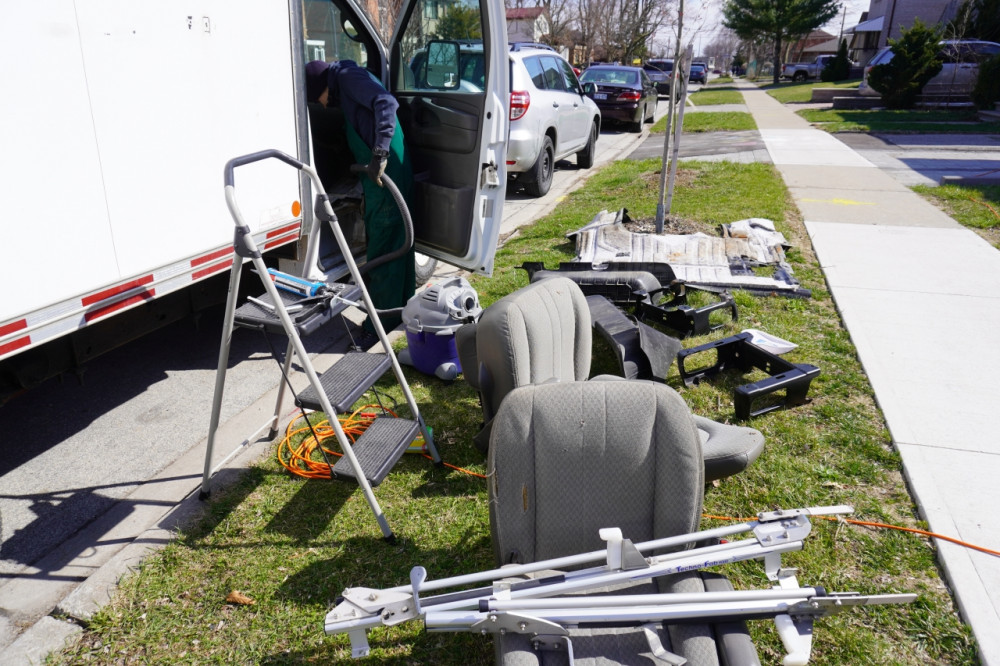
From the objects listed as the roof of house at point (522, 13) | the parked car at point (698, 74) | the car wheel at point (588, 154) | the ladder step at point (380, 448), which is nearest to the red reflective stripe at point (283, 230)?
the ladder step at point (380, 448)

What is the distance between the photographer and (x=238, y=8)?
12.8ft

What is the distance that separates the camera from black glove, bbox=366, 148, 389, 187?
4.68 metres

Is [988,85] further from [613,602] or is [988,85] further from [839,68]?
[613,602]

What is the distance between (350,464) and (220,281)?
2.19 metres

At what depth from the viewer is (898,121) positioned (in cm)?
1902

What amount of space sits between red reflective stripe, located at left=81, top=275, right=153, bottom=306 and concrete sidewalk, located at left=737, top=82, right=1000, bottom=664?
4010mm

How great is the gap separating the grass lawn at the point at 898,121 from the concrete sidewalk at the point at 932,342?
8.55m

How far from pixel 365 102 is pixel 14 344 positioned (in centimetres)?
277

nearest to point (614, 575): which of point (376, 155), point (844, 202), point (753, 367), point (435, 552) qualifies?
point (435, 552)

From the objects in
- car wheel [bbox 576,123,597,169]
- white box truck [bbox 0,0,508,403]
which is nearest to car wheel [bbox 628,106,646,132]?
car wheel [bbox 576,123,597,169]

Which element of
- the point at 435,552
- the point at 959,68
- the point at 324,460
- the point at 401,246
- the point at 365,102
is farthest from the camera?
the point at 959,68

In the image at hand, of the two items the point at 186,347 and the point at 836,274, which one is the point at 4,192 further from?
the point at 836,274

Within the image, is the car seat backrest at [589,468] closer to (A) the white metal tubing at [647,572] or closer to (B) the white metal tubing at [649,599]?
(A) the white metal tubing at [647,572]

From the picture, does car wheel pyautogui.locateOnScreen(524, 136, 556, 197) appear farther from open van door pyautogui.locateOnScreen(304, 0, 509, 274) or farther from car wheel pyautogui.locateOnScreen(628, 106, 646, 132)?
car wheel pyautogui.locateOnScreen(628, 106, 646, 132)
